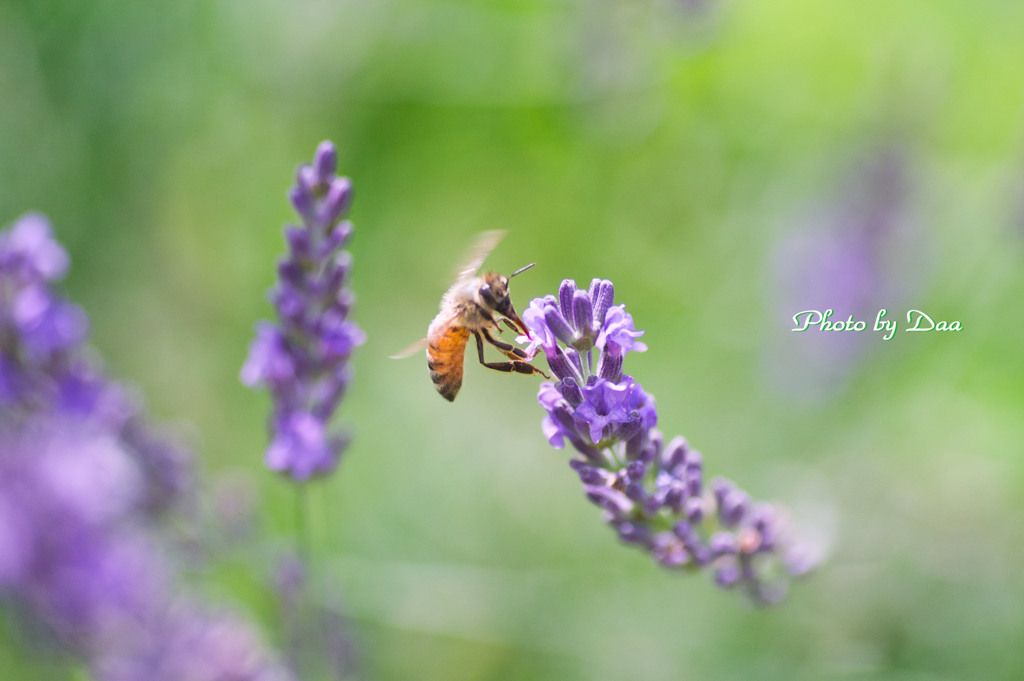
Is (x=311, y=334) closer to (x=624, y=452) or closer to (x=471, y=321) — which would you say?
(x=471, y=321)

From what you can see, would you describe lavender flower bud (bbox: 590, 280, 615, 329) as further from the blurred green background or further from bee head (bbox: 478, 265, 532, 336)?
the blurred green background

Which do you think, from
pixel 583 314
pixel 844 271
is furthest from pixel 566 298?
pixel 844 271

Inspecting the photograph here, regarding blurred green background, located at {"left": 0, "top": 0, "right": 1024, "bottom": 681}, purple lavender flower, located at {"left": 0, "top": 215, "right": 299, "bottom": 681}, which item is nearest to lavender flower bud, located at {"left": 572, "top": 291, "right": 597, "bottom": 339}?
purple lavender flower, located at {"left": 0, "top": 215, "right": 299, "bottom": 681}

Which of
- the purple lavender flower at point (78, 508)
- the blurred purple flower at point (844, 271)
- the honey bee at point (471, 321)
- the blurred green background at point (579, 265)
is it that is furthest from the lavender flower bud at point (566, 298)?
the blurred purple flower at point (844, 271)

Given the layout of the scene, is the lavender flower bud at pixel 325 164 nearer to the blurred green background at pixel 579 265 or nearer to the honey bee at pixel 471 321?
the honey bee at pixel 471 321

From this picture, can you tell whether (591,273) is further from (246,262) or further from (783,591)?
(783,591)
